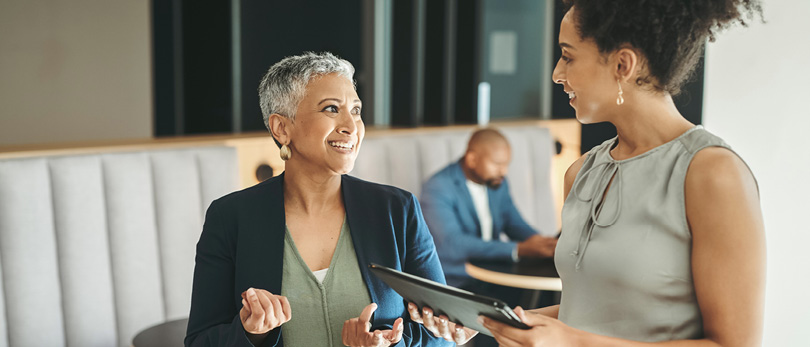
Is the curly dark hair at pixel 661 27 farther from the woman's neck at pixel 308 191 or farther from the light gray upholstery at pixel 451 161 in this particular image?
the light gray upholstery at pixel 451 161

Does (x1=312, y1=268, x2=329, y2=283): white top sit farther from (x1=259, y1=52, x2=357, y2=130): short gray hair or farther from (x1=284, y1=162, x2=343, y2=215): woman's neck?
(x1=259, y1=52, x2=357, y2=130): short gray hair

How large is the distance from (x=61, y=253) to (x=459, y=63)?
2.95 m

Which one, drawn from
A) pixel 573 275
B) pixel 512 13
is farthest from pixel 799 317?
pixel 512 13

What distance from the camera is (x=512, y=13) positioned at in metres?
5.18

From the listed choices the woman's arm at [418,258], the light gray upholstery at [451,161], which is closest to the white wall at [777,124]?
the woman's arm at [418,258]

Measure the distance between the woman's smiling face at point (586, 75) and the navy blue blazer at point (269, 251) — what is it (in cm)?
40

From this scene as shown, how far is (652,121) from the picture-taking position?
1262 millimetres

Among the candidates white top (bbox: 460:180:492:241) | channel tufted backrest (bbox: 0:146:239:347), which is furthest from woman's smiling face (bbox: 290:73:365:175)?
white top (bbox: 460:180:492:241)

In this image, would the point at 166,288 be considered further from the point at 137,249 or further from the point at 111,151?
the point at 111,151

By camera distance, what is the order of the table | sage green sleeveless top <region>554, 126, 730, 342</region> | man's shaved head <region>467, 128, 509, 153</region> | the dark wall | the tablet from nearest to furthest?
the tablet, sage green sleeveless top <region>554, 126, 730, 342</region>, the table, man's shaved head <region>467, 128, 509, 153</region>, the dark wall

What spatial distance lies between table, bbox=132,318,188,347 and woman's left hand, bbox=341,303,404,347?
105 cm

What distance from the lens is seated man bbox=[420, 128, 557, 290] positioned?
3725mm

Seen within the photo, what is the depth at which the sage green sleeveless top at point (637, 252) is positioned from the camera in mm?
1188

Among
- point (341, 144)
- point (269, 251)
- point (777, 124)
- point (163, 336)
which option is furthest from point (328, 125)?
point (163, 336)
